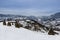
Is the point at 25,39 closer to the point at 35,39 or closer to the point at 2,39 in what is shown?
the point at 35,39

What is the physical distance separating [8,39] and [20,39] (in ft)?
3.15

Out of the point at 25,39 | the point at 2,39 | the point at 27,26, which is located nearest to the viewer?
the point at 2,39

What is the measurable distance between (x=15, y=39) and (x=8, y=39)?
1.80 ft

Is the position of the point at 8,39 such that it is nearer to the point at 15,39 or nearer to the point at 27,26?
the point at 15,39

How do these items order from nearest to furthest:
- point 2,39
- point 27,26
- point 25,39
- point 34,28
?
point 2,39 → point 25,39 → point 34,28 → point 27,26

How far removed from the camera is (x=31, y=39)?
39.8ft

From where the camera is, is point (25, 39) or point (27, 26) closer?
point (25, 39)

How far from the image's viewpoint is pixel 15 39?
38.1 feet

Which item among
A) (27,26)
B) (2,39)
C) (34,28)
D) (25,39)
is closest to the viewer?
(2,39)

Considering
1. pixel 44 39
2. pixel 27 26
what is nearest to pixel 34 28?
pixel 27 26

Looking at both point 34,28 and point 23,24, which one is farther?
point 23,24

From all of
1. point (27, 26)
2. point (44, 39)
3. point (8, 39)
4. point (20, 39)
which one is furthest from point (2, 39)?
point (27, 26)

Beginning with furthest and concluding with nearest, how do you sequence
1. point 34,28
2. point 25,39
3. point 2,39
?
1. point 34,28
2. point 25,39
3. point 2,39

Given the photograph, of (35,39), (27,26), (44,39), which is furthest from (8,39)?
(27,26)
